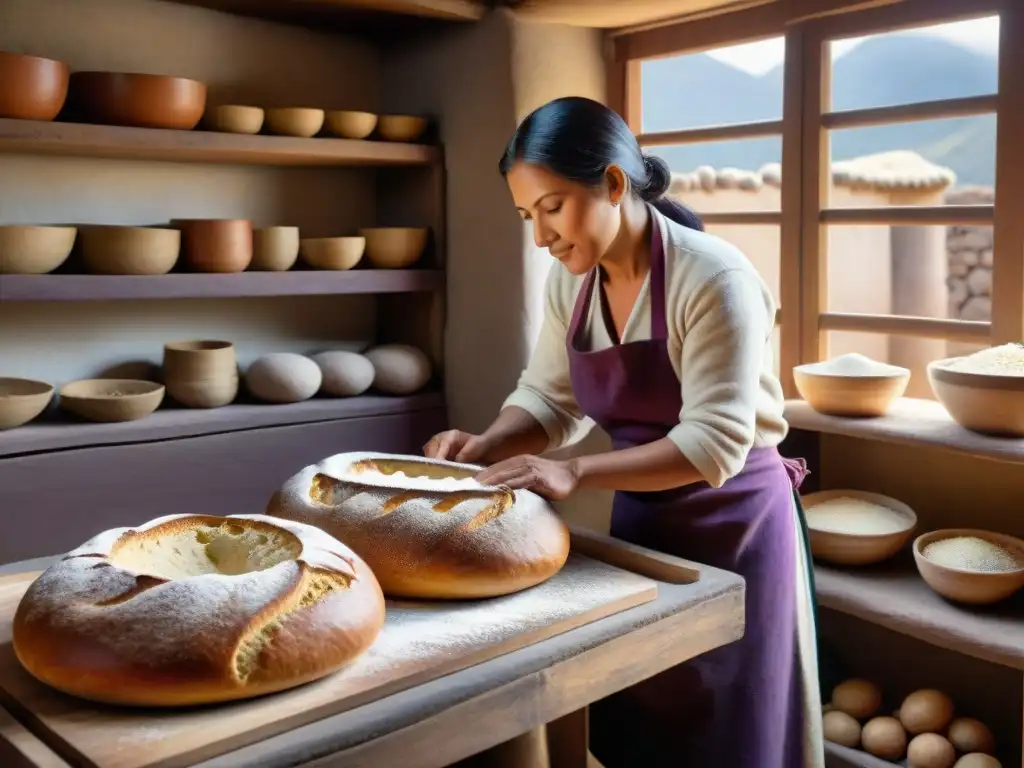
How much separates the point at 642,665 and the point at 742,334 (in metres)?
0.56

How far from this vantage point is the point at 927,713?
226 cm

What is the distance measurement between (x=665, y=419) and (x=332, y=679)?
0.85 m

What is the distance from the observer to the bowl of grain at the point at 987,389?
2.01m

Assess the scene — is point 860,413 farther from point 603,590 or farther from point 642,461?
point 603,590

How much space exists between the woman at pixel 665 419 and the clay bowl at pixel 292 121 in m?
1.24

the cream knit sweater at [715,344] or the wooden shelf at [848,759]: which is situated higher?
the cream knit sweater at [715,344]

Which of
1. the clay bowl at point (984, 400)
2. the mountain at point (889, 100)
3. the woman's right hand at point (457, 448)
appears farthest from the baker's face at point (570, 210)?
the mountain at point (889, 100)

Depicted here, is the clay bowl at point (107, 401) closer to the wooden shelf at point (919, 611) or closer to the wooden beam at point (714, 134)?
the wooden beam at point (714, 134)

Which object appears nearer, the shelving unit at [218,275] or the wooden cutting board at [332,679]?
the wooden cutting board at [332,679]

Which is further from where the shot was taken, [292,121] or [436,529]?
[292,121]

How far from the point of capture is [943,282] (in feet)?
28.1

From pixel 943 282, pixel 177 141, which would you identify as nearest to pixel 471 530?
pixel 177 141

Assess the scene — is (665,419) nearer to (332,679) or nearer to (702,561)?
(702,561)

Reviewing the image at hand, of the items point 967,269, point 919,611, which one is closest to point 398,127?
point 919,611
